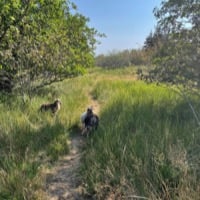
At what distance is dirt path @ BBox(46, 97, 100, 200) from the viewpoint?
4.15m

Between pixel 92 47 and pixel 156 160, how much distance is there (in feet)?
27.3

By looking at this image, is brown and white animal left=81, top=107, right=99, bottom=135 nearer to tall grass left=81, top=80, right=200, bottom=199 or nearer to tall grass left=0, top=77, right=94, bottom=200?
tall grass left=81, top=80, right=200, bottom=199

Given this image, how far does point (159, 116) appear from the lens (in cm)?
680

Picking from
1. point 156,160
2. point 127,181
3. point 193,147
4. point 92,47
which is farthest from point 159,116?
point 92,47

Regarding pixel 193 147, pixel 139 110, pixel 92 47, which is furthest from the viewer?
pixel 92 47

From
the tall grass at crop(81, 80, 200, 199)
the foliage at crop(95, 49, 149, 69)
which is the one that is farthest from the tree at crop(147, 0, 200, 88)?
the foliage at crop(95, 49, 149, 69)

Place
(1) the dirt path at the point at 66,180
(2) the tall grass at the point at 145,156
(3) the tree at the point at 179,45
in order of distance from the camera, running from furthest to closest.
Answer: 1. (3) the tree at the point at 179,45
2. (1) the dirt path at the point at 66,180
3. (2) the tall grass at the point at 145,156

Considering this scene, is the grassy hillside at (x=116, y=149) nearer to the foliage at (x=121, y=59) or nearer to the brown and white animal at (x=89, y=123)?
the brown and white animal at (x=89, y=123)

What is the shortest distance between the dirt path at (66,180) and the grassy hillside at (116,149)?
151 mm

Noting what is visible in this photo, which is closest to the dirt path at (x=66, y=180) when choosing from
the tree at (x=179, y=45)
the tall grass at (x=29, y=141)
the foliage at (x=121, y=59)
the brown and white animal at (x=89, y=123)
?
the tall grass at (x=29, y=141)

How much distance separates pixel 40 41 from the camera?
25.2 feet

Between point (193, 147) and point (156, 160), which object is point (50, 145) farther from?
point (193, 147)

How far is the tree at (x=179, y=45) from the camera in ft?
19.3

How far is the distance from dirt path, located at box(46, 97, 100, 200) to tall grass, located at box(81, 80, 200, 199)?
0.63 ft
